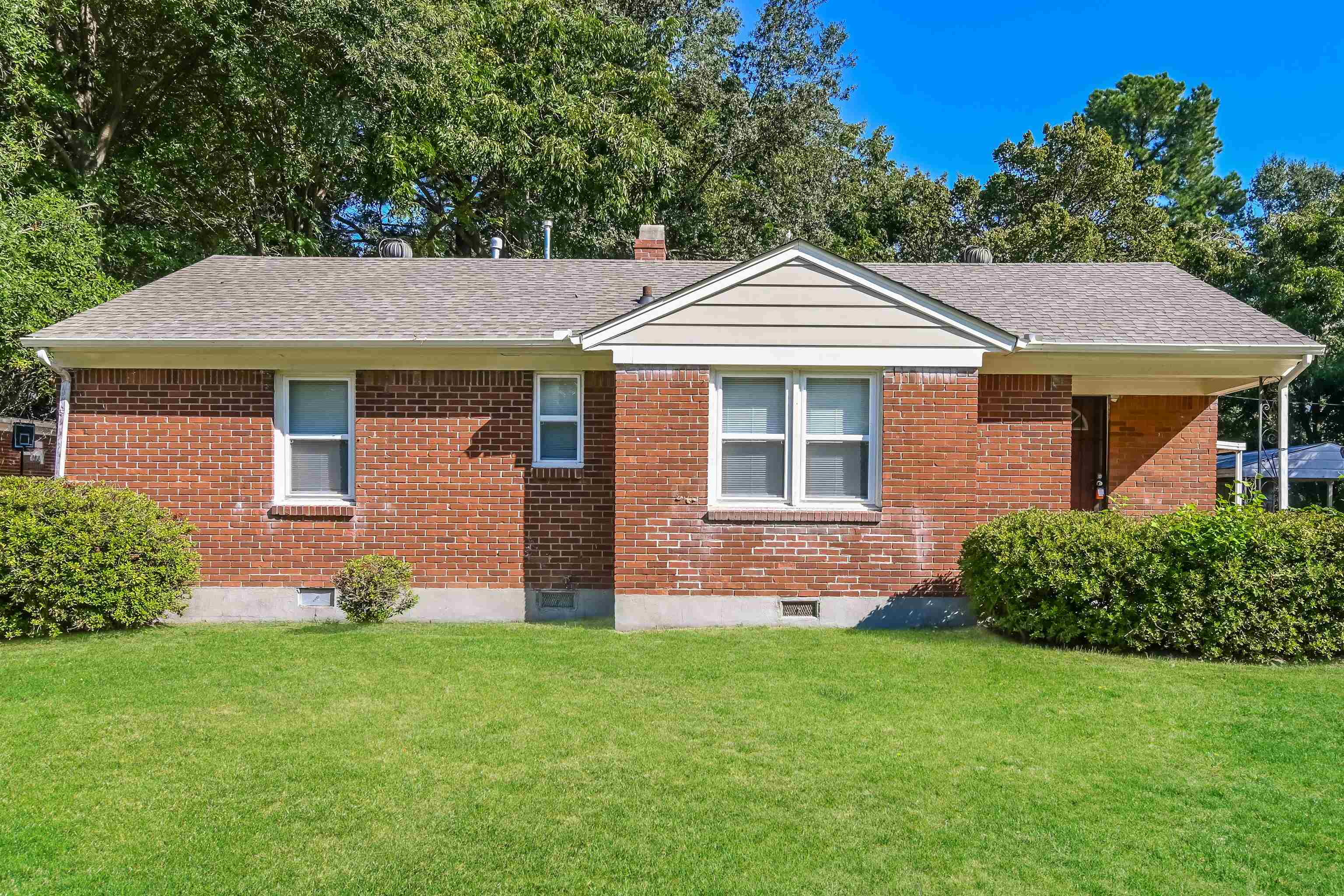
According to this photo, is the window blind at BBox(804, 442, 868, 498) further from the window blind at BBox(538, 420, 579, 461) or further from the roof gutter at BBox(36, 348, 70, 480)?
the roof gutter at BBox(36, 348, 70, 480)

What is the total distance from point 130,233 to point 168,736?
54.0 feet

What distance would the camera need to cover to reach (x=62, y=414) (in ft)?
30.1

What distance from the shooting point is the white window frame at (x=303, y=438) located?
938 cm

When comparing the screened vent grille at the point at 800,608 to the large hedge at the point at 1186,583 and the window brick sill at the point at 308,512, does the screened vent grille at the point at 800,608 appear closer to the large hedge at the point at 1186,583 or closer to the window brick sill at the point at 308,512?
the large hedge at the point at 1186,583

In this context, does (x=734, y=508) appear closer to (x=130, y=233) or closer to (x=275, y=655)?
(x=275, y=655)

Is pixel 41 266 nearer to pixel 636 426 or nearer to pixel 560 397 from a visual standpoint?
pixel 560 397

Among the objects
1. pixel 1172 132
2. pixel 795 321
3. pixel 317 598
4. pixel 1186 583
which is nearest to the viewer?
pixel 1186 583

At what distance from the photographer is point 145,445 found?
9.32m

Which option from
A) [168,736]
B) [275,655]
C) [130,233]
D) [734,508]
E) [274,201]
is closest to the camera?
[168,736]

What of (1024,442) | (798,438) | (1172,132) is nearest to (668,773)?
(798,438)

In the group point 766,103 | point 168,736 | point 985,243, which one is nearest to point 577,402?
point 168,736

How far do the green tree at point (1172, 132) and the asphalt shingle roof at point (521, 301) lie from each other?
34600 millimetres

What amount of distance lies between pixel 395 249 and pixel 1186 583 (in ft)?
39.4

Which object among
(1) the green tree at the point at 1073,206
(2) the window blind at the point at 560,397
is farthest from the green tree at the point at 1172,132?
(2) the window blind at the point at 560,397
